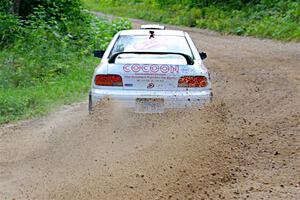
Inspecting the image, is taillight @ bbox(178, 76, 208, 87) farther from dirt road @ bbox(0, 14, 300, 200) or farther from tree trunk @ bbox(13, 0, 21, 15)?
tree trunk @ bbox(13, 0, 21, 15)

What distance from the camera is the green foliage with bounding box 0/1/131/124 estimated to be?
32.8 feet

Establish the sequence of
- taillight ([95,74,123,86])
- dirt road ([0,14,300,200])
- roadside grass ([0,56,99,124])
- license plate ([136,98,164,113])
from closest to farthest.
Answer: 1. dirt road ([0,14,300,200])
2. license plate ([136,98,164,113])
3. taillight ([95,74,123,86])
4. roadside grass ([0,56,99,124])

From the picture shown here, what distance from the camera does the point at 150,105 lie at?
23.6 ft

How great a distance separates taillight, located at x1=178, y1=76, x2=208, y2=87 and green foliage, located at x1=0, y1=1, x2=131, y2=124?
125 inches

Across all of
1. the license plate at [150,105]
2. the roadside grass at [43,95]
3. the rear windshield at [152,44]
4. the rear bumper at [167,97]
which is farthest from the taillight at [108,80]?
the roadside grass at [43,95]

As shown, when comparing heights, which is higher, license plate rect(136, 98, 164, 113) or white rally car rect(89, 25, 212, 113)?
white rally car rect(89, 25, 212, 113)

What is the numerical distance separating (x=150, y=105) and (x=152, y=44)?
1.34 meters

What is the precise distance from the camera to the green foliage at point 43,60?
10000 millimetres

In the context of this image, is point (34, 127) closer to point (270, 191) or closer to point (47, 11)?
point (270, 191)

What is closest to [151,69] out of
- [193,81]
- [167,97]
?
[167,97]

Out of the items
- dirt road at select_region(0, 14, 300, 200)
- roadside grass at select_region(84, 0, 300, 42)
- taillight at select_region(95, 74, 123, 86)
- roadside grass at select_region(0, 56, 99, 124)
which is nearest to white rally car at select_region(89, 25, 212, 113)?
taillight at select_region(95, 74, 123, 86)

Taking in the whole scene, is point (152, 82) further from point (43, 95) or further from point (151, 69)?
point (43, 95)

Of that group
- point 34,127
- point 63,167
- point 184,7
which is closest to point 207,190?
point 63,167

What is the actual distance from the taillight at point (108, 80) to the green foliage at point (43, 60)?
223 centimetres
